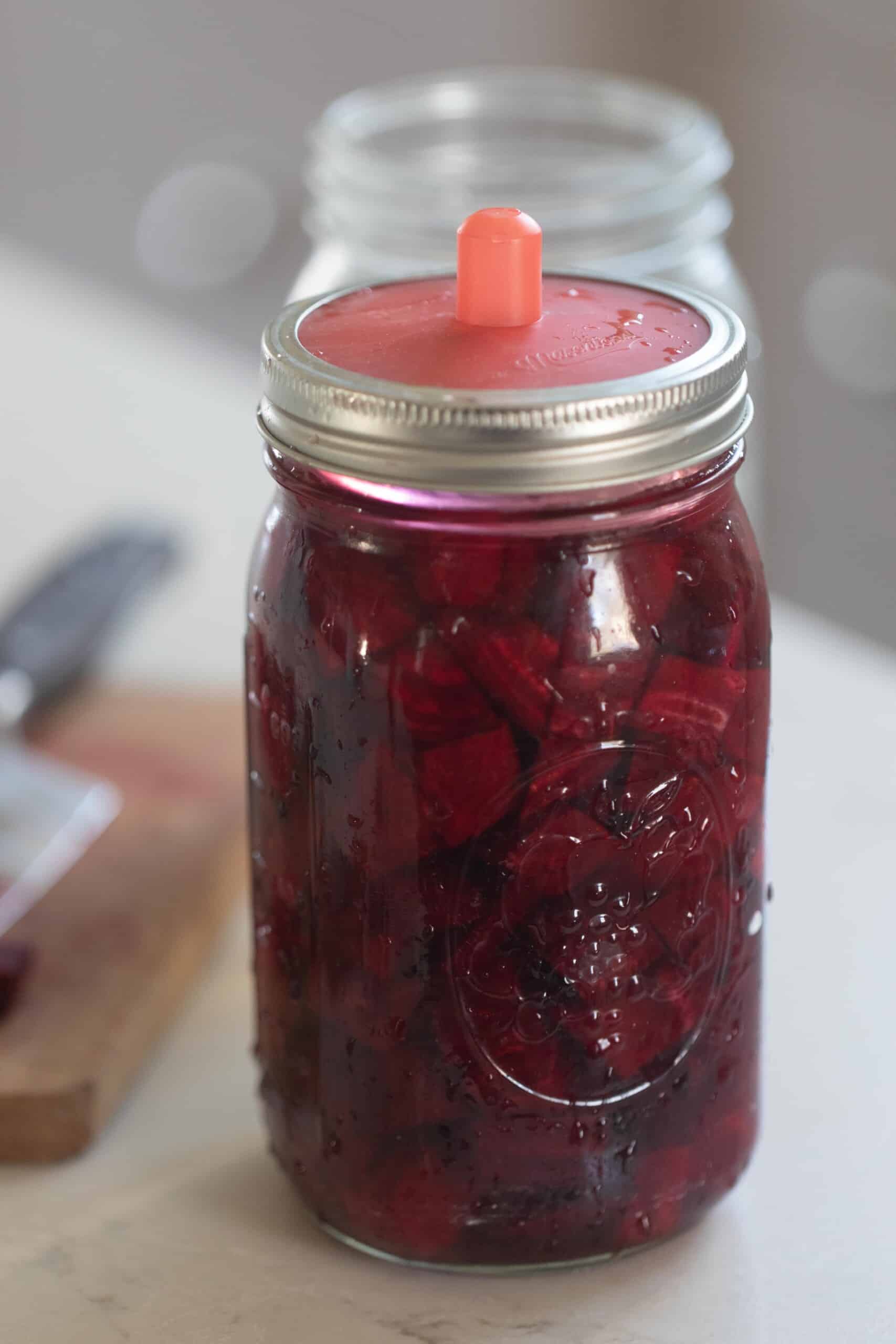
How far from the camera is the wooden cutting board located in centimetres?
71

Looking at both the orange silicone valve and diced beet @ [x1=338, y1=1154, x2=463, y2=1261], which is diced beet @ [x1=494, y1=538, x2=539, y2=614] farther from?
diced beet @ [x1=338, y1=1154, x2=463, y2=1261]

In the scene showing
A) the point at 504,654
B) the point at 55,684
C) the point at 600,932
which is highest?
the point at 504,654

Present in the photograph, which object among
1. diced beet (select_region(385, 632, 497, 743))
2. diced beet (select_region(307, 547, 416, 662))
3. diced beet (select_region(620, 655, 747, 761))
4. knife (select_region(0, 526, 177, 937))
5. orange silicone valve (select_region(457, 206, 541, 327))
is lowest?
knife (select_region(0, 526, 177, 937))

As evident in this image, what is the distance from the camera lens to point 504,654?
0.53 metres

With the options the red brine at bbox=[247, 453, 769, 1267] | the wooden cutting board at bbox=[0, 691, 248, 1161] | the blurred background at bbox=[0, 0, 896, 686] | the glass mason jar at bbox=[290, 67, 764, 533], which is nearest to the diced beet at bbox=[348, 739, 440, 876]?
the red brine at bbox=[247, 453, 769, 1267]

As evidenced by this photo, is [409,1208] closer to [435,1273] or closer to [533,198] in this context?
[435,1273]

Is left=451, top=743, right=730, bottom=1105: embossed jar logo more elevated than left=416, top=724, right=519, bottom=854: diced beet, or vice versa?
left=416, top=724, right=519, bottom=854: diced beet

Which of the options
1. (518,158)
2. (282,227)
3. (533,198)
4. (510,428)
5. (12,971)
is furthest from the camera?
(282,227)

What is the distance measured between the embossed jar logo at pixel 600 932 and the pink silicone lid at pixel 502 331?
0.13 meters

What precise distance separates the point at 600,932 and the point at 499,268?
23 centimetres

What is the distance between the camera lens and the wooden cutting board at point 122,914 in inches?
28.0

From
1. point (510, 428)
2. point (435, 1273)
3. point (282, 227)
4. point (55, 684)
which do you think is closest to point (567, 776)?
point (510, 428)

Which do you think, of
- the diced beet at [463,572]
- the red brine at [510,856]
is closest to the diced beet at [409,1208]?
the red brine at [510,856]

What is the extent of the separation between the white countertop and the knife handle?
0.83 feet
